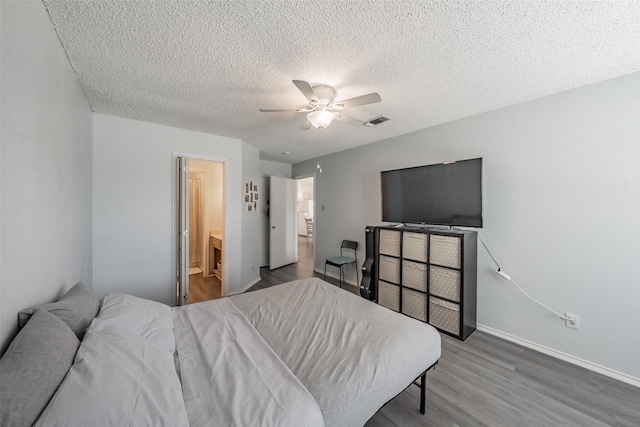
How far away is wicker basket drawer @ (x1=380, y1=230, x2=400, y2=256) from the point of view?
3.06 meters

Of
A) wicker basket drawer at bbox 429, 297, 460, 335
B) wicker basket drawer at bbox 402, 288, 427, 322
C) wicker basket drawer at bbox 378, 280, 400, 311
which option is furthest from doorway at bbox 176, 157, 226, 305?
wicker basket drawer at bbox 429, 297, 460, 335

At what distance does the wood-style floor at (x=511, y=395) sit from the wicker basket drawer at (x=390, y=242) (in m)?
1.19

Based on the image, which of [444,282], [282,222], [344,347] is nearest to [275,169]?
[282,222]

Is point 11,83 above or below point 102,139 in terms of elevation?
below

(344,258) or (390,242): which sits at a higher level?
(390,242)

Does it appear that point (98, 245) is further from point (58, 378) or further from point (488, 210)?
point (488, 210)

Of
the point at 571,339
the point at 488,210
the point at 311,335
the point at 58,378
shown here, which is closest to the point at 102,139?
the point at 58,378

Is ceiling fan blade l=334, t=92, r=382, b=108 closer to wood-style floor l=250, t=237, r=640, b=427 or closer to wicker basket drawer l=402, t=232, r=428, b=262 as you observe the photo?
wicker basket drawer l=402, t=232, r=428, b=262

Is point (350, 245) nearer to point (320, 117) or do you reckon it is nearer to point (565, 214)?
point (320, 117)

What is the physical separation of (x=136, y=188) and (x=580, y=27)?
419 cm

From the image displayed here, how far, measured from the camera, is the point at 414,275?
2.89 m

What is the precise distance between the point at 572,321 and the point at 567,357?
1.11 feet

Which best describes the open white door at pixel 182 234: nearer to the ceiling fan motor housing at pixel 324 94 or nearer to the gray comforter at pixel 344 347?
the gray comforter at pixel 344 347

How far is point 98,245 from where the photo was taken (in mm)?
2730
